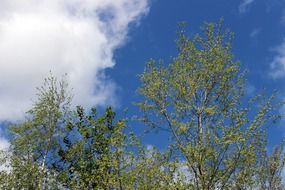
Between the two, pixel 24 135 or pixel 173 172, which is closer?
pixel 173 172

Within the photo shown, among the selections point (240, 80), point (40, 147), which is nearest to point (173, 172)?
point (240, 80)

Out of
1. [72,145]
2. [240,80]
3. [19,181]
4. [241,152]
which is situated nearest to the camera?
[241,152]

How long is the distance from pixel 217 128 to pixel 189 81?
321 cm

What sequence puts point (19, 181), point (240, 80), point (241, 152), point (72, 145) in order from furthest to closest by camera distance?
point (72, 145), point (19, 181), point (240, 80), point (241, 152)

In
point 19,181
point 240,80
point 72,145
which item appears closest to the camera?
point 240,80

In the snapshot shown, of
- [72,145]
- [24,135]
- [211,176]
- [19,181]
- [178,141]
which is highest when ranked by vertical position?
[72,145]

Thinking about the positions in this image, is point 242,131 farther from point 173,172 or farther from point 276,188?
point 276,188

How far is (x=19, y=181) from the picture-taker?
49219 mm

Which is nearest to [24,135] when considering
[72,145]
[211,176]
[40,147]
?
[40,147]

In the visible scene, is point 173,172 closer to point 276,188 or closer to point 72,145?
point 276,188

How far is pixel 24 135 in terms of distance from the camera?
164ft

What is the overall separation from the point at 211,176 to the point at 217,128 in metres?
2.70

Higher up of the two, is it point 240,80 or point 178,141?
point 240,80

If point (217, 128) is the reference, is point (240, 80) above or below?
Answer: above
